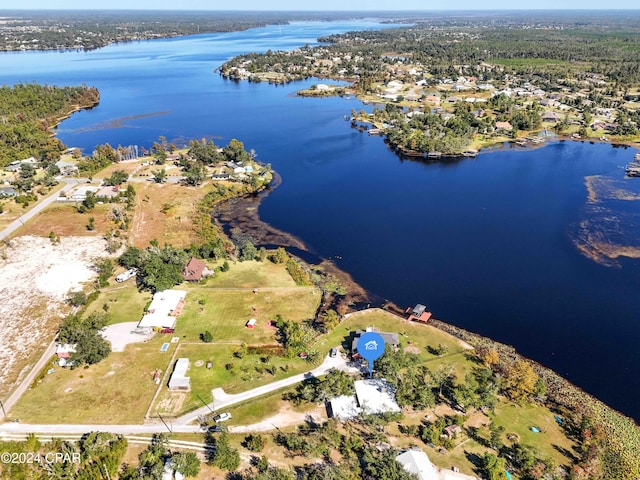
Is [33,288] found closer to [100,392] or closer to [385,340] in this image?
[100,392]

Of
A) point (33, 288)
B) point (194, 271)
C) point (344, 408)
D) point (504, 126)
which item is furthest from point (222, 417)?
point (504, 126)

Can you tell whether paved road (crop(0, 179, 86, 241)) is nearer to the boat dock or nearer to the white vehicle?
the white vehicle

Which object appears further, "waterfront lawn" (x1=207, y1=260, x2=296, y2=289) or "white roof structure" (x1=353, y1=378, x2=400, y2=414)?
"waterfront lawn" (x1=207, y1=260, x2=296, y2=289)

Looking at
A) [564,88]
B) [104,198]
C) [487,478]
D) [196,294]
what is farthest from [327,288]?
[564,88]

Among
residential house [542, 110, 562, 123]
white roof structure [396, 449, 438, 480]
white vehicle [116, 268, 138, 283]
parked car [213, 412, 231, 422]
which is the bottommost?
parked car [213, 412, 231, 422]

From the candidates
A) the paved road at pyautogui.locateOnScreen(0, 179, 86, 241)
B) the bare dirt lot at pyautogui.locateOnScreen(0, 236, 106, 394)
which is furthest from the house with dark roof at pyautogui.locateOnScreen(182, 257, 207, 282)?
the paved road at pyautogui.locateOnScreen(0, 179, 86, 241)
